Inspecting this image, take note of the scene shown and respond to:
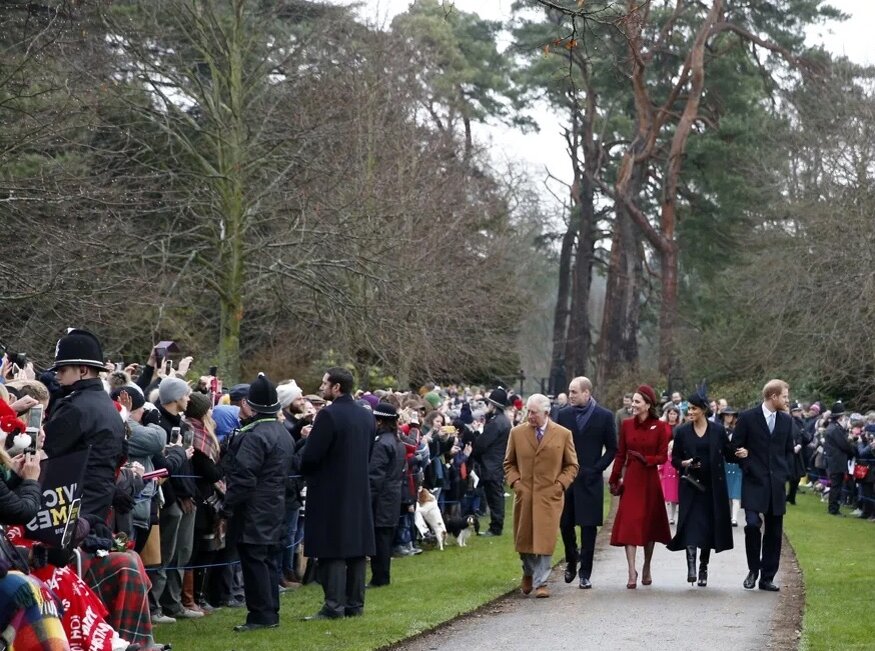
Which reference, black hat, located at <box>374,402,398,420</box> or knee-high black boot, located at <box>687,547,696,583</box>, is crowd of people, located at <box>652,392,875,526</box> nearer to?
knee-high black boot, located at <box>687,547,696,583</box>

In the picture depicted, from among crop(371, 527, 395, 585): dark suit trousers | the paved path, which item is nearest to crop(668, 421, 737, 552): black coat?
the paved path

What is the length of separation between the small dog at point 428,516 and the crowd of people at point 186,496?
3cm

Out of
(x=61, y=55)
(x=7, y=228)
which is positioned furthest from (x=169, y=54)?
(x=7, y=228)

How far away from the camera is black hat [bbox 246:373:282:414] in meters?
12.2

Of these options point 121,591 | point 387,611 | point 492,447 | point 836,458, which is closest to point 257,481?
point 387,611

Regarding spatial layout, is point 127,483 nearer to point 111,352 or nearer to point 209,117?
point 111,352

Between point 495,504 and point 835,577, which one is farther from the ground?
point 495,504

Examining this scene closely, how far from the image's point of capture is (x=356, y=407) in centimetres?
1296

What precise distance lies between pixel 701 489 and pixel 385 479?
3327 mm

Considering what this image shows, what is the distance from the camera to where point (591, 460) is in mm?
15336

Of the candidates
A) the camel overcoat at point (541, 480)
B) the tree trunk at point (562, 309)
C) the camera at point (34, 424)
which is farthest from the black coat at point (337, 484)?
the tree trunk at point (562, 309)

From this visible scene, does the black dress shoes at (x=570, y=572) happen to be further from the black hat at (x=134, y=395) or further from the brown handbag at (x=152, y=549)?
the black hat at (x=134, y=395)

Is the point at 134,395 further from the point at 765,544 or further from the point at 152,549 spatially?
the point at 765,544

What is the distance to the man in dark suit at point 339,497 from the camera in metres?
12.6
